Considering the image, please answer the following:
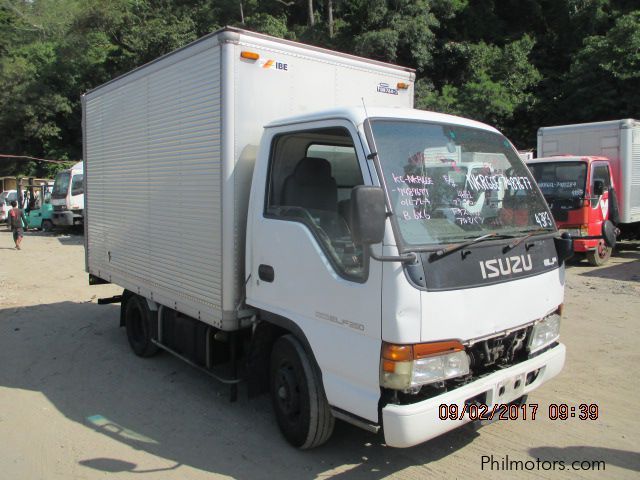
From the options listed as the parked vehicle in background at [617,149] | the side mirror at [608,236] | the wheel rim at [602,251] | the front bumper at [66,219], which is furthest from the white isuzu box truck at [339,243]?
the front bumper at [66,219]

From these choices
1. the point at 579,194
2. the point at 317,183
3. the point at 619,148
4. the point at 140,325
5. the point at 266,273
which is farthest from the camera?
Answer: the point at 619,148

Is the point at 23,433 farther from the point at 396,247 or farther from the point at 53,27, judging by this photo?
the point at 53,27

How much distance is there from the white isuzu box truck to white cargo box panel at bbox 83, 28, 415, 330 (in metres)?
0.02

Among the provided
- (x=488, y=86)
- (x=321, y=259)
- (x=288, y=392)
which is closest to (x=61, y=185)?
(x=488, y=86)

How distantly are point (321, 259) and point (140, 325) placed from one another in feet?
12.0

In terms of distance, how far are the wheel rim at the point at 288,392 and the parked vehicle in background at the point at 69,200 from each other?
20715 millimetres

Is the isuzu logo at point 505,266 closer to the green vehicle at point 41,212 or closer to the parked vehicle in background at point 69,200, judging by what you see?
the parked vehicle in background at point 69,200

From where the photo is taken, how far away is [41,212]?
25.4 metres

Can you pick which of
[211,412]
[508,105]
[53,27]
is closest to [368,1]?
[508,105]

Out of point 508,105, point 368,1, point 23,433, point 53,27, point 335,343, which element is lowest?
point 23,433

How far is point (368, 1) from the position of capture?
2080cm

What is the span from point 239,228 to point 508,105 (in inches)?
714

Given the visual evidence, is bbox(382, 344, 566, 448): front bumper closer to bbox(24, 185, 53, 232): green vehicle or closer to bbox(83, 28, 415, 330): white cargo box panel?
bbox(83, 28, 415, 330): white cargo box panel

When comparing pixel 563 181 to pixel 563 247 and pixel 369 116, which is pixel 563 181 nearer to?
pixel 563 247
